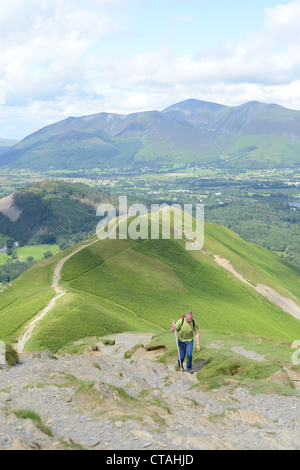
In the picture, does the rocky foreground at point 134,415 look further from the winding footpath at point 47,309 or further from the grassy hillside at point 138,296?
the grassy hillside at point 138,296

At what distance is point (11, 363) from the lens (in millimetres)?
33156

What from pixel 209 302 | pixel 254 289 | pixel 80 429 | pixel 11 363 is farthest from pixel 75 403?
pixel 254 289

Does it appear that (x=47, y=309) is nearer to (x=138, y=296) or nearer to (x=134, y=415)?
(x=138, y=296)

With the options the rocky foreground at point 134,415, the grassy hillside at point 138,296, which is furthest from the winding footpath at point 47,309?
the rocky foreground at point 134,415

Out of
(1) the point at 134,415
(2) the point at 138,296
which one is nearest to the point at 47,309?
(2) the point at 138,296

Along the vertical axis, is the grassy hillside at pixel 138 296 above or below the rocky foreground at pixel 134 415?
below

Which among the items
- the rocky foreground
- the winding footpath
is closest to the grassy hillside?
the winding footpath

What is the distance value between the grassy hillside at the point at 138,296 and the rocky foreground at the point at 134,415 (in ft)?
129

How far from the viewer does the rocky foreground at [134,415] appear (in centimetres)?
1566

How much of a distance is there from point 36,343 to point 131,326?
23473 mm

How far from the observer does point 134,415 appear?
18.5 metres

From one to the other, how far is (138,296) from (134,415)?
8765cm

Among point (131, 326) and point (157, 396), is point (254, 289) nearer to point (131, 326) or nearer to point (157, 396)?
point (131, 326)

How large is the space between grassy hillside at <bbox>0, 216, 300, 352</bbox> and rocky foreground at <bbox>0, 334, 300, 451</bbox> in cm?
3937
